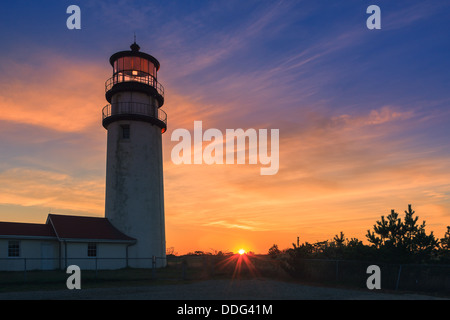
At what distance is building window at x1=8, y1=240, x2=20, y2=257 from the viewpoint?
28531 mm

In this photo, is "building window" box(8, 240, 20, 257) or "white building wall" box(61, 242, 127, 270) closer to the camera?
"building window" box(8, 240, 20, 257)

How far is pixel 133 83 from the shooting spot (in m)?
34.2

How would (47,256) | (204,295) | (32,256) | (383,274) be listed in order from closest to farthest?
(204,295) → (383,274) → (32,256) → (47,256)

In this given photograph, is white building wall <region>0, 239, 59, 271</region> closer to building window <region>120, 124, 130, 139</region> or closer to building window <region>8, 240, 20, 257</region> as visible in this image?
building window <region>8, 240, 20, 257</region>

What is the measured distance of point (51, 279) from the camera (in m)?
23.2

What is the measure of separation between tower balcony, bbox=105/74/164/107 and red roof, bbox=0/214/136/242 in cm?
1096

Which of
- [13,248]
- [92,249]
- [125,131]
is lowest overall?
[92,249]

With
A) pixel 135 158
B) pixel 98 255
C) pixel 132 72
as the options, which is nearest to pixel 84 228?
pixel 98 255

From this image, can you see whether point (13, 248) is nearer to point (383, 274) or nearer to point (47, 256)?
point (47, 256)

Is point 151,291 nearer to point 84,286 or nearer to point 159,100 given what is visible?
point 84,286

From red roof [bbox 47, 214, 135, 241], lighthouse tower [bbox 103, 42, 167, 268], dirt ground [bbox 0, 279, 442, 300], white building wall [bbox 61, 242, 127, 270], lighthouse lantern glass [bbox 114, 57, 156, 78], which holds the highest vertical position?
lighthouse lantern glass [bbox 114, 57, 156, 78]

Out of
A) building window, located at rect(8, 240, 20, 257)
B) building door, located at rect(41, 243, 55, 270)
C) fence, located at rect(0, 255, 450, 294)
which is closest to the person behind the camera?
fence, located at rect(0, 255, 450, 294)

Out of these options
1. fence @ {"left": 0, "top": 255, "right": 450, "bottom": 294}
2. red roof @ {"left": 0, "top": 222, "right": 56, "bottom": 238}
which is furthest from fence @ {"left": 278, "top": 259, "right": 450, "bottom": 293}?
red roof @ {"left": 0, "top": 222, "right": 56, "bottom": 238}

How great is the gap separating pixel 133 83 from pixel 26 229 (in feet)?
46.7
